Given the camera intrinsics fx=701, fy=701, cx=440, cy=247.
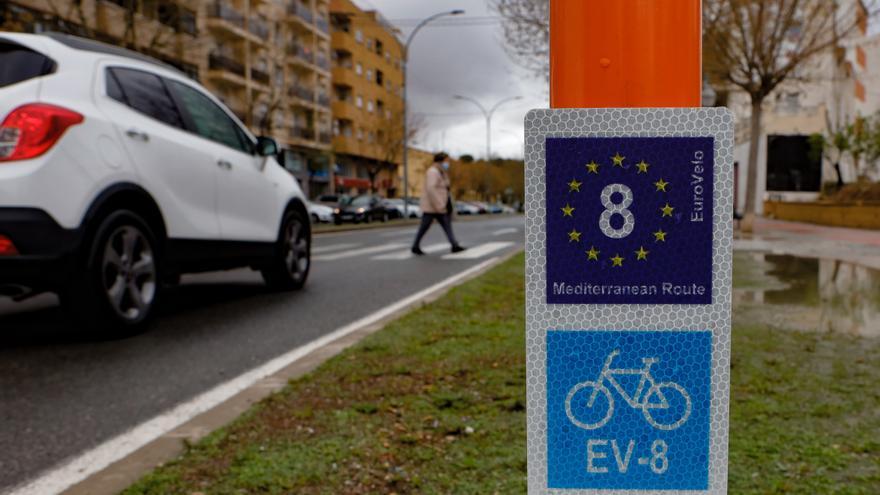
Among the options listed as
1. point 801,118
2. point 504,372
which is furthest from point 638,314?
point 801,118

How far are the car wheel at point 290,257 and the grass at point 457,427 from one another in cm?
283

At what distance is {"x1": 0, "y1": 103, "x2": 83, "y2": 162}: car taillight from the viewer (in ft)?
12.4

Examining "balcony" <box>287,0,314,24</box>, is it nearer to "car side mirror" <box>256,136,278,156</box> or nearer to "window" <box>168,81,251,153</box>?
"car side mirror" <box>256,136,278,156</box>

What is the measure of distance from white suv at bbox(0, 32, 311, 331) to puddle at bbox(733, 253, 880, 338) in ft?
13.8

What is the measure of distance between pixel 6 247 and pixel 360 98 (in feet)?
188

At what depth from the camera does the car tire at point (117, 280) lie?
4.11 metres

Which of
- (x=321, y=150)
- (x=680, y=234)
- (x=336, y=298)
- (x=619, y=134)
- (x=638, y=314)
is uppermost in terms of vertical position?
(x=321, y=150)

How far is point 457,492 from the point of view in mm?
2139

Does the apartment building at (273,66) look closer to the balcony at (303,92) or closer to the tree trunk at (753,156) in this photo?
the balcony at (303,92)

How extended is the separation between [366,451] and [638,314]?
1629 mm

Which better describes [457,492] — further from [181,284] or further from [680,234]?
[181,284]

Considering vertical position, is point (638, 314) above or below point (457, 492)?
above

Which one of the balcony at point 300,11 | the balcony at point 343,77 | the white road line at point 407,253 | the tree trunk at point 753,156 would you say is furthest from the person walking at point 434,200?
the balcony at point 343,77

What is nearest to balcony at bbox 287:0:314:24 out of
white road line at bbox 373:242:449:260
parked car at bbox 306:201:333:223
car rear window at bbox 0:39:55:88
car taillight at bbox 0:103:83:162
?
parked car at bbox 306:201:333:223
